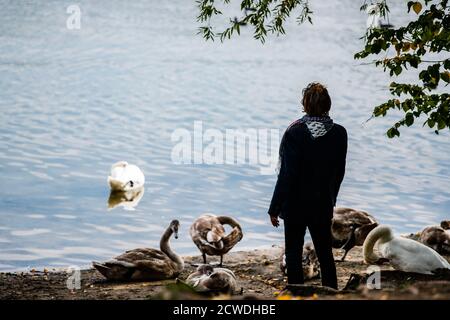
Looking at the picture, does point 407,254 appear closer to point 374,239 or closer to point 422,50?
point 374,239

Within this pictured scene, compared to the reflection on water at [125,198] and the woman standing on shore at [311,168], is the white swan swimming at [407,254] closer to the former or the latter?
the woman standing on shore at [311,168]

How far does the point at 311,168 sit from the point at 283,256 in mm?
2718

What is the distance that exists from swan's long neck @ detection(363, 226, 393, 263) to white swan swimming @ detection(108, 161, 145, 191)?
17.2ft

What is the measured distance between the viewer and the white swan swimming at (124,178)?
13.3 metres

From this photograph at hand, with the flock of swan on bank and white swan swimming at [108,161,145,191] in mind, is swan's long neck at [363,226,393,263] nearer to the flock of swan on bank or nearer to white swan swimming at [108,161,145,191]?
the flock of swan on bank

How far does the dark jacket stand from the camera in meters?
6.52

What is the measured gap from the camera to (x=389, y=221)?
483 inches

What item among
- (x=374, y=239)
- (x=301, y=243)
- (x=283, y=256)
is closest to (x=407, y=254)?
(x=374, y=239)

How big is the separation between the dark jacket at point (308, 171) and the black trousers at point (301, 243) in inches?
3.1

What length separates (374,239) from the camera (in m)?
8.94

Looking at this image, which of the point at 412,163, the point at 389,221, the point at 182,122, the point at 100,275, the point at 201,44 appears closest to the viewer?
the point at 100,275
